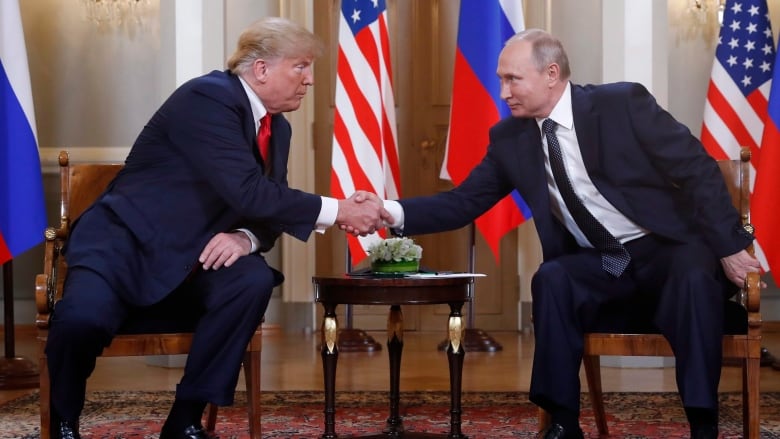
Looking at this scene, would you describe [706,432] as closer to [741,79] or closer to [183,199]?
[183,199]

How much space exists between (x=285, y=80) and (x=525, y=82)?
0.71 m

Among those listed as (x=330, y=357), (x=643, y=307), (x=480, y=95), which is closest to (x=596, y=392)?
(x=643, y=307)

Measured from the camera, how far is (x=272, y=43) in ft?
10.8

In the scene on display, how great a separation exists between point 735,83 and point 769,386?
5.37 feet

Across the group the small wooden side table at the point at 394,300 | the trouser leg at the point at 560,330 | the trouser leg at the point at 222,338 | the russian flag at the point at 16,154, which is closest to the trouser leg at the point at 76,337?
the trouser leg at the point at 222,338

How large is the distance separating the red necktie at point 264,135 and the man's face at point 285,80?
2.8 inches

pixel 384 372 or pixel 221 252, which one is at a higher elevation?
pixel 221 252

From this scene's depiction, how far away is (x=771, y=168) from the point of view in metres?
5.04

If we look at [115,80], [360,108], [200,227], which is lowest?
[200,227]

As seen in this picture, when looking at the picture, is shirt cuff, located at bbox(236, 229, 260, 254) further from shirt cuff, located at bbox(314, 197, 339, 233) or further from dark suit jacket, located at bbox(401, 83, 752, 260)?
dark suit jacket, located at bbox(401, 83, 752, 260)

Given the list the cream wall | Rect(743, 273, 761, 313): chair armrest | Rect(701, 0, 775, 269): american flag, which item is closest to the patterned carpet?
Rect(743, 273, 761, 313): chair armrest

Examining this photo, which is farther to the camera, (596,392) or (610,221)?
(596,392)

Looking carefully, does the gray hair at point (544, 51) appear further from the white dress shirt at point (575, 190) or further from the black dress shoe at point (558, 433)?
the black dress shoe at point (558, 433)

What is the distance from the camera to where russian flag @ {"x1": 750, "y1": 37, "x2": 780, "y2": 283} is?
5.02m
